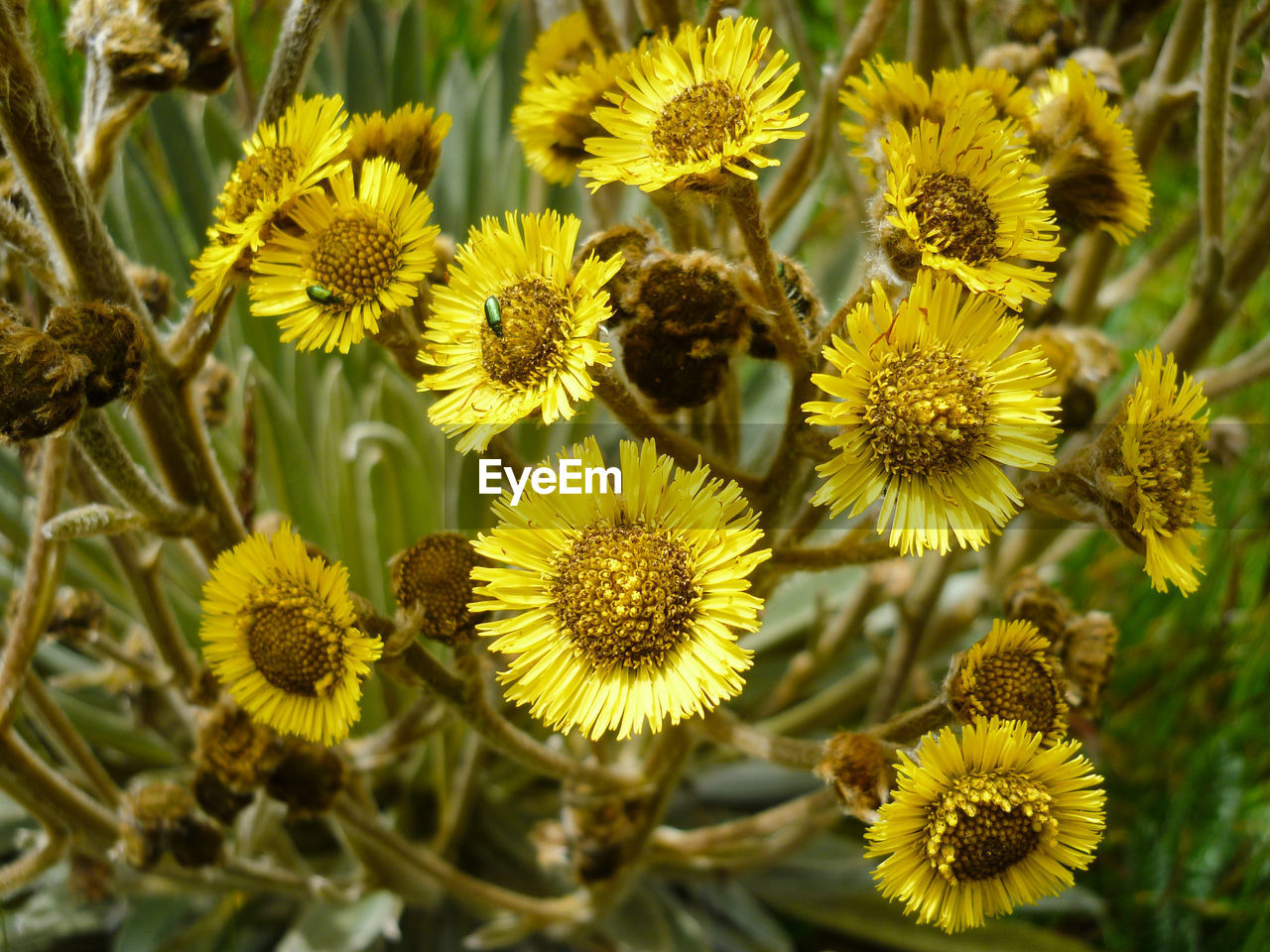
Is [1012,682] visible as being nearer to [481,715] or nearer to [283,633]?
[481,715]

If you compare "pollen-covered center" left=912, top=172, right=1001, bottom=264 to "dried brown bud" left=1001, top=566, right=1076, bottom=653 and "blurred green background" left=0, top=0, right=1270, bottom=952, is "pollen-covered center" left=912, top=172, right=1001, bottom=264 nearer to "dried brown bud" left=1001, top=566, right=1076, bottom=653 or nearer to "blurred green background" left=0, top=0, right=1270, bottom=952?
"dried brown bud" left=1001, top=566, right=1076, bottom=653

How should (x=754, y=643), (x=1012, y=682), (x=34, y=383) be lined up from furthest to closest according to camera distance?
(x=754, y=643), (x=1012, y=682), (x=34, y=383)

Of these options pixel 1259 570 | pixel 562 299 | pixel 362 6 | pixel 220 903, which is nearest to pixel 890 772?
pixel 562 299

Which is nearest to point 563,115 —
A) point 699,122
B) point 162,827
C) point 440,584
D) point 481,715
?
point 699,122

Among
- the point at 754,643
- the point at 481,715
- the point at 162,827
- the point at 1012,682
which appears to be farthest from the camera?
the point at 754,643

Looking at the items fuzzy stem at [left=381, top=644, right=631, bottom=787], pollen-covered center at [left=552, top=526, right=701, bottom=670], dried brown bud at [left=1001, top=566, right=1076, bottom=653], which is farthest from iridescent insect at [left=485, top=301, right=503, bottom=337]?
dried brown bud at [left=1001, top=566, right=1076, bottom=653]

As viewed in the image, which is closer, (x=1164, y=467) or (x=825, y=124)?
(x=1164, y=467)

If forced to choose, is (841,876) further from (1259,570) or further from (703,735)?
(1259,570)
